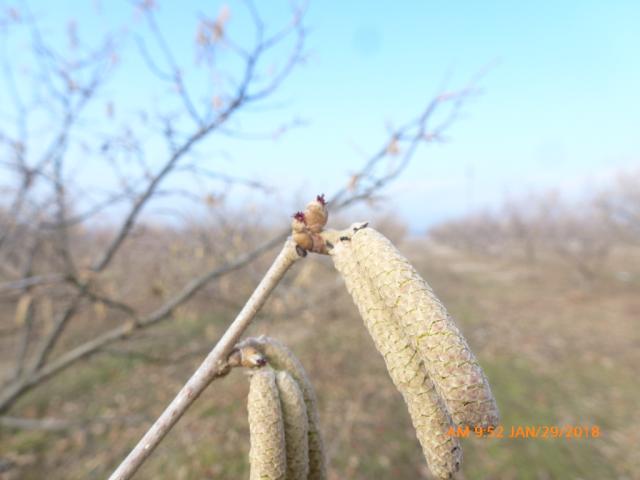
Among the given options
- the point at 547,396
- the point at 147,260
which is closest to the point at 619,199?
the point at 547,396

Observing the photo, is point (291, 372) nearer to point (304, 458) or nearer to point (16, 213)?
point (304, 458)

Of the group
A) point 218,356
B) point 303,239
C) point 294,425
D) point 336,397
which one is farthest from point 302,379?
point 336,397

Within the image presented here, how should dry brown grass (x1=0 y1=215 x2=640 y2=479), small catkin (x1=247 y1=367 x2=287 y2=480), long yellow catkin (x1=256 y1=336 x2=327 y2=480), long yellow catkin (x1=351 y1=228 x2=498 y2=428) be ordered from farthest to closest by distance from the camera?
dry brown grass (x1=0 y1=215 x2=640 y2=479)
long yellow catkin (x1=256 y1=336 x2=327 y2=480)
small catkin (x1=247 y1=367 x2=287 y2=480)
long yellow catkin (x1=351 y1=228 x2=498 y2=428)

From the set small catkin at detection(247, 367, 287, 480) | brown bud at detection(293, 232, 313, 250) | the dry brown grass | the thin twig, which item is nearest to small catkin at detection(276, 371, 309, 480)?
small catkin at detection(247, 367, 287, 480)

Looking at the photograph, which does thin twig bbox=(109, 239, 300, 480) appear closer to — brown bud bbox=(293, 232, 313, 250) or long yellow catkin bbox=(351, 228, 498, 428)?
brown bud bbox=(293, 232, 313, 250)

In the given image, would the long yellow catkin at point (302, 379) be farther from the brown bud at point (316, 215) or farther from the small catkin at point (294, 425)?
the brown bud at point (316, 215)

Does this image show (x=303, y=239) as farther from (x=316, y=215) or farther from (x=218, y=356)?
(x=218, y=356)
